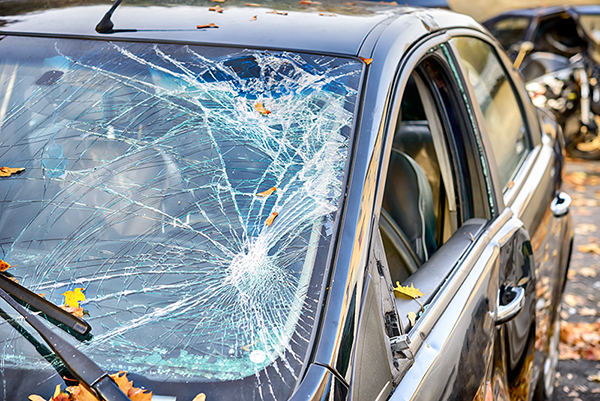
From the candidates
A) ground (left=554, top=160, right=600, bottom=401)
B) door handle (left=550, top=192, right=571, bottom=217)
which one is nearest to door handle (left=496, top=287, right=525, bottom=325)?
door handle (left=550, top=192, right=571, bottom=217)

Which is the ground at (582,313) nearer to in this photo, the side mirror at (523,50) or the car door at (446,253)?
the car door at (446,253)

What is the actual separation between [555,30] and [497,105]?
5888mm

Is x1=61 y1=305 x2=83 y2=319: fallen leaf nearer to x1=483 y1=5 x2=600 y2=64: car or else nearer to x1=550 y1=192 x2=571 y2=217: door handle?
x1=550 y1=192 x2=571 y2=217: door handle

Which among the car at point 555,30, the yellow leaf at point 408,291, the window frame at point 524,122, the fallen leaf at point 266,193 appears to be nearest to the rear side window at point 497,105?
the window frame at point 524,122

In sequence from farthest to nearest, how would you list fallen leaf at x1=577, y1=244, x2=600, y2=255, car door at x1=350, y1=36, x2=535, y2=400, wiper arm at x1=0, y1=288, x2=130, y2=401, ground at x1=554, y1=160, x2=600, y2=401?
fallen leaf at x1=577, y1=244, x2=600, y2=255 < ground at x1=554, y1=160, x2=600, y2=401 < car door at x1=350, y1=36, x2=535, y2=400 < wiper arm at x1=0, y1=288, x2=130, y2=401

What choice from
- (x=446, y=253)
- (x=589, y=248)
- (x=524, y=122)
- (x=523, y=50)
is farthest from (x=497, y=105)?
(x=523, y=50)

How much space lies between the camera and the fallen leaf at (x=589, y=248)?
4.92 meters

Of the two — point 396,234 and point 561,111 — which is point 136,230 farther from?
point 561,111

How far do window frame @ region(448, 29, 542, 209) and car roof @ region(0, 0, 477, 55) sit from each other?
0.95 feet

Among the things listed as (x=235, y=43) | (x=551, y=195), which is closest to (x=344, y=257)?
(x=235, y=43)

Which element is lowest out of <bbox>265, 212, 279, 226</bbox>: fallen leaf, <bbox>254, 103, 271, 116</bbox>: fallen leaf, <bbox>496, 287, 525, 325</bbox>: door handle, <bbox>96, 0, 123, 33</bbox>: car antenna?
<bbox>496, 287, 525, 325</bbox>: door handle

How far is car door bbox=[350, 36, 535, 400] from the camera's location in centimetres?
140

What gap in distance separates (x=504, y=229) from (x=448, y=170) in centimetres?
30

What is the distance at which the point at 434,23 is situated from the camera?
6.55 feet
